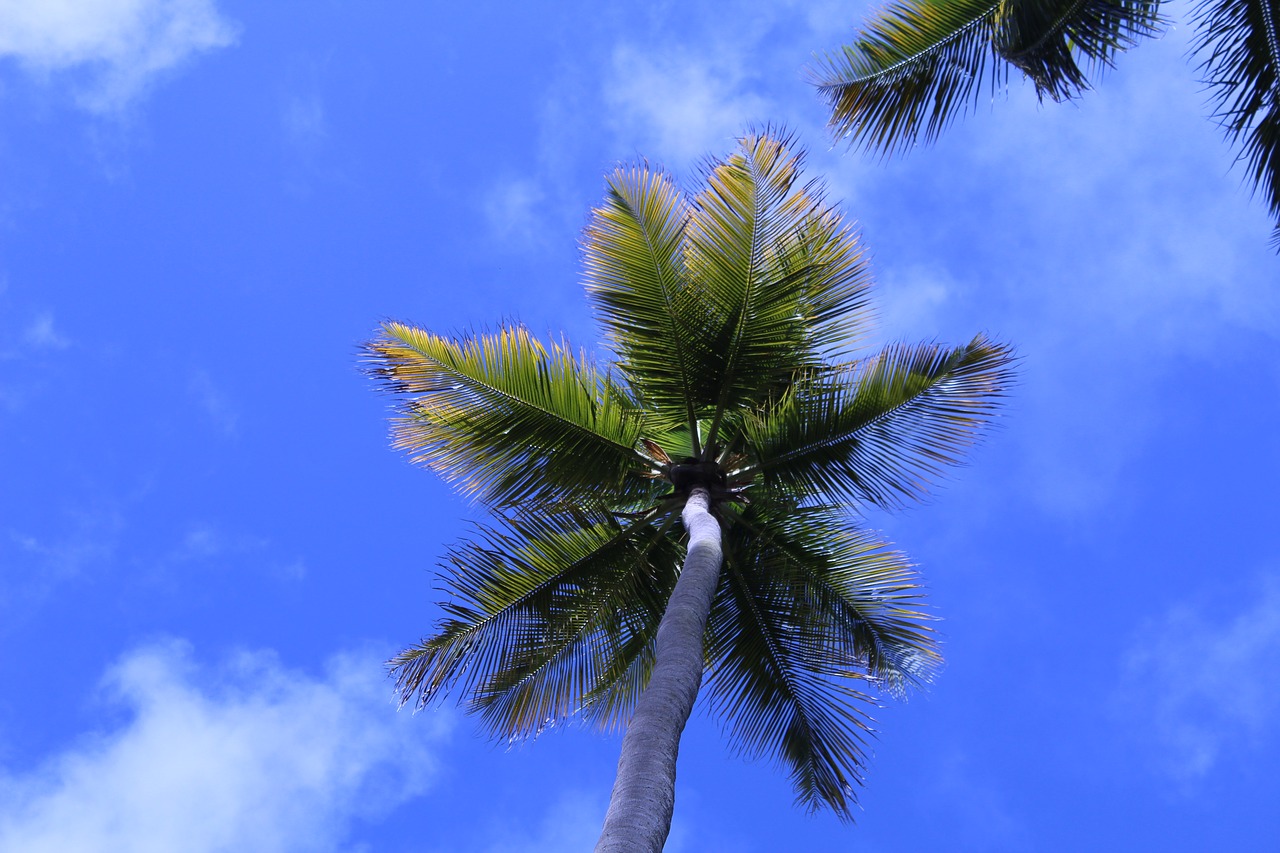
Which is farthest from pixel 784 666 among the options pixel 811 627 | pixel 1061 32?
pixel 1061 32

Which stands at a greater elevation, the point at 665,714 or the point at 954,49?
the point at 954,49

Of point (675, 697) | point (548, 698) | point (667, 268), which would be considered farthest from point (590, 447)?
point (675, 697)

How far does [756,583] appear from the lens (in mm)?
11570

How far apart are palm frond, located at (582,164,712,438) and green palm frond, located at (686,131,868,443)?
0.54 ft

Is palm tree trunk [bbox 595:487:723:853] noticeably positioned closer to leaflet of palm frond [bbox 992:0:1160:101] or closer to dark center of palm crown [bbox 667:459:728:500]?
dark center of palm crown [bbox 667:459:728:500]

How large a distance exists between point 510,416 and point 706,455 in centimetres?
187

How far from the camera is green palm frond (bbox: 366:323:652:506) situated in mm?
10727

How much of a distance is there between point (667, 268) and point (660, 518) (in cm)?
240

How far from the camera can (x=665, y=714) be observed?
7.82 m

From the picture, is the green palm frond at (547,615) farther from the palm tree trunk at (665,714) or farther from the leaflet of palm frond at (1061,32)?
the leaflet of palm frond at (1061,32)

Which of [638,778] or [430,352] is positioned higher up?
[430,352]

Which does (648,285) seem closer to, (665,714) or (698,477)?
(698,477)

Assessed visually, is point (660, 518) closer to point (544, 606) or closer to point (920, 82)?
point (544, 606)

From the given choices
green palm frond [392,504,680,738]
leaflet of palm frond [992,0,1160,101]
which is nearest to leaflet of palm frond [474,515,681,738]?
green palm frond [392,504,680,738]
